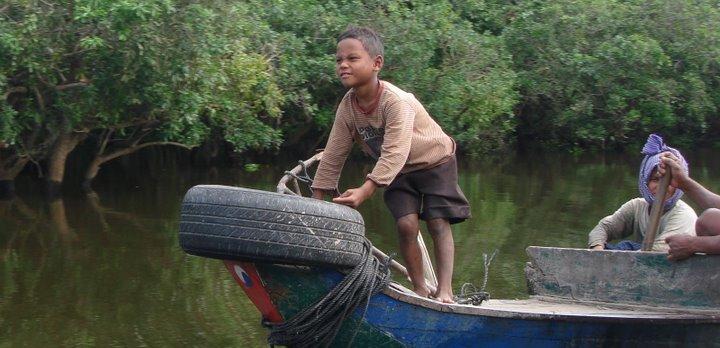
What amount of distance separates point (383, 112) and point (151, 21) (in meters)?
7.67

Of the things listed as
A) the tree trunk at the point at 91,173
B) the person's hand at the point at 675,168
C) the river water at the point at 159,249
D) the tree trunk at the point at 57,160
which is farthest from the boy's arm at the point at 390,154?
the tree trunk at the point at 91,173

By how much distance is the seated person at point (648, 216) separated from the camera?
582cm

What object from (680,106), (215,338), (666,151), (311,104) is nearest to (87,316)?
(215,338)

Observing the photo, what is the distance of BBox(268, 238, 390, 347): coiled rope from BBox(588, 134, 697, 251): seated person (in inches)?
68.8

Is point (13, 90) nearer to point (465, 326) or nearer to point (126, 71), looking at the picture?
point (126, 71)

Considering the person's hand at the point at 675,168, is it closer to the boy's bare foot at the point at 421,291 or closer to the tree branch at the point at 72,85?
the boy's bare foot at the point at 421,291

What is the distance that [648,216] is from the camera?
604 cm

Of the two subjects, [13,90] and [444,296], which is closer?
[444,296]

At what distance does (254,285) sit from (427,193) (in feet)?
3.23

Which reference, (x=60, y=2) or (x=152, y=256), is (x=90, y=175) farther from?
(x=152, y=256)

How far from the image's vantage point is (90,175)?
50.7 ft

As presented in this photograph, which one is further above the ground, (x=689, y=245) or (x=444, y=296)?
(x=689, y=245)

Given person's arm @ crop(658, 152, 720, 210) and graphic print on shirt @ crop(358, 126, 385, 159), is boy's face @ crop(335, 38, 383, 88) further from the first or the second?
person's arm @ crop(658, 152, 720, 210)

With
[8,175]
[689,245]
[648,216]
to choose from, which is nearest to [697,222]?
[689,245]
